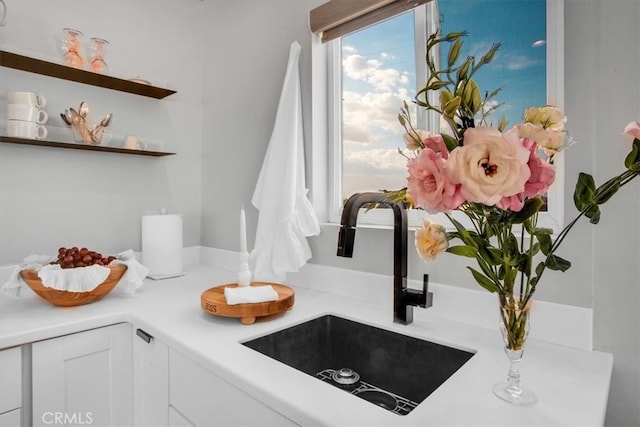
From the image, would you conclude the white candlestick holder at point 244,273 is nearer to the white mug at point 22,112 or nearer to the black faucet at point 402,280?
the black faucet at point 402,280

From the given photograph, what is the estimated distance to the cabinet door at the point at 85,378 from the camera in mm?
1034

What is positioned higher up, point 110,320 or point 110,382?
point 110,320

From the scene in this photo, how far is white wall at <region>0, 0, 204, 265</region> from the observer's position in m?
1.48

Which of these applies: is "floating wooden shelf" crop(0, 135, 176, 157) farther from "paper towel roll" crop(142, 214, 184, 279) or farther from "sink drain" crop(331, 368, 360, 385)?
"sink drain" crop(331, 368, 360, 385)

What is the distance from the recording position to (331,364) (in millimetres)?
1154

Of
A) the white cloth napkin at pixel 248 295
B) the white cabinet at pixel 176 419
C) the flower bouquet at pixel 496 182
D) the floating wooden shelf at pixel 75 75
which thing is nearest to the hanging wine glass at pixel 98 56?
the floating wooden shelf at pixel 75 75

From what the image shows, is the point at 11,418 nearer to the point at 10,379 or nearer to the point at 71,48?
the point at 10,379

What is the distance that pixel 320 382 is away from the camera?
75 cm

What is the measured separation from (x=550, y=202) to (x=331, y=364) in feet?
2.62

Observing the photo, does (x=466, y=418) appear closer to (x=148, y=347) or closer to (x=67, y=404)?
(x=148, y=347)

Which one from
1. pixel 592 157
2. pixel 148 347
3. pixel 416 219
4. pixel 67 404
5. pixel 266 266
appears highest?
pixel 592 157

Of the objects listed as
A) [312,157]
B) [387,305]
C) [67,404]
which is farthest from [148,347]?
[312,157]

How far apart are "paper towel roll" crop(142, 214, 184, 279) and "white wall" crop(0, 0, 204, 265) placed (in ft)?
0.64

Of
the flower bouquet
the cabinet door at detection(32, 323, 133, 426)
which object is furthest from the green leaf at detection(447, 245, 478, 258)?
the cabinet door at detection(32, 323, 133, 426)
